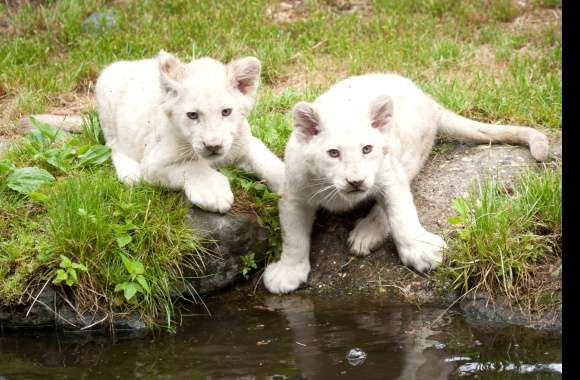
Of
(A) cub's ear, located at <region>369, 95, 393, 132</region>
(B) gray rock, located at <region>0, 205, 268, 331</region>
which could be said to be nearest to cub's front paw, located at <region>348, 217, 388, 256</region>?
(B) gray rock, located at <region>0, 205, 268, 331</region>

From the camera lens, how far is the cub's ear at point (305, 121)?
6156mm

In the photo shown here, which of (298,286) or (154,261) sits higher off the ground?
(154,261)

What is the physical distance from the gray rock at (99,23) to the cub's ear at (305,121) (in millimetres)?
5201

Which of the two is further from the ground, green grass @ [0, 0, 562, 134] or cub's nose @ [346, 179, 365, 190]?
cub's nose @ [346, 179, 365, 190]

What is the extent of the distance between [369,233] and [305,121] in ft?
3.53

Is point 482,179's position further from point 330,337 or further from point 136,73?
point 136,73

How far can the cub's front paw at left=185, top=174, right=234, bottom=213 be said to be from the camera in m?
6.41

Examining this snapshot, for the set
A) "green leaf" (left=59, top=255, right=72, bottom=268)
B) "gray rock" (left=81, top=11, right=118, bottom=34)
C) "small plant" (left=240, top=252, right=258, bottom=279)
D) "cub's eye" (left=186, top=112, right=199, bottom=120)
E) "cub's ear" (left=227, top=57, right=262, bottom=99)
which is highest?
"cub's ear" (left=227, top=57, right=262, bottom=99)

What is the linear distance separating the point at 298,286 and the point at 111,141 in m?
2.21

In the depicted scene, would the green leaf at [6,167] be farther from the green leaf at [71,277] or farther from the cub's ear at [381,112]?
the cub's ear at [381,112]

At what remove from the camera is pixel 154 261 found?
20.7 feet

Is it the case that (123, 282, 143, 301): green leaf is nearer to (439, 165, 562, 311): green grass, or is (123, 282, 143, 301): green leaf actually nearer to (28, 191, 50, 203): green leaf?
(28, 191, 50, 203): green leaf
